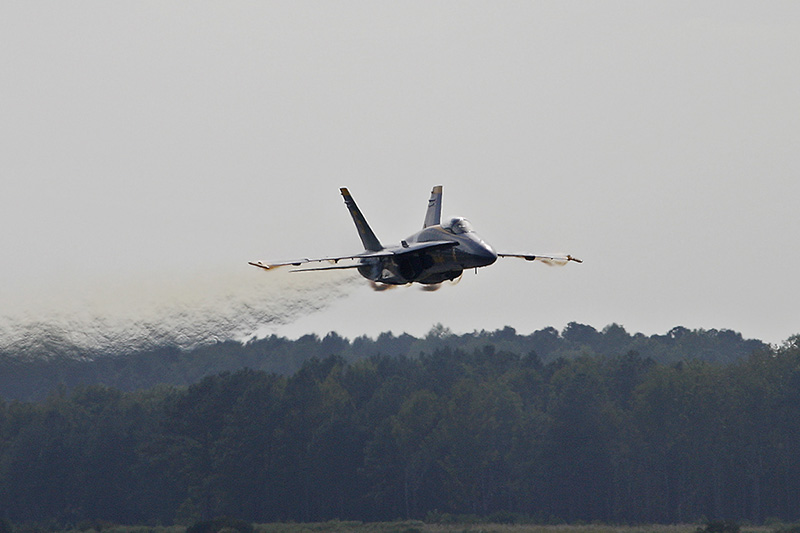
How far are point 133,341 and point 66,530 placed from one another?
4819 cm

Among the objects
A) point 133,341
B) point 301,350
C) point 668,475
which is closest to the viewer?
point 133,341

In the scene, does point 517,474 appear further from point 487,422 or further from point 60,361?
point 60,361

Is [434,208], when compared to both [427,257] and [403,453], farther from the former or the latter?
[403,453]

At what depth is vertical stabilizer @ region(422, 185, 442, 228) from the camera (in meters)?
60.5

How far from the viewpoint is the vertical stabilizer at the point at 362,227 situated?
5756cm

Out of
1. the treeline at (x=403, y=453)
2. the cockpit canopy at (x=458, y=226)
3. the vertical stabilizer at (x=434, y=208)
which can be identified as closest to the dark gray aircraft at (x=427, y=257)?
the cockpit canopy at (x=458, y=226)

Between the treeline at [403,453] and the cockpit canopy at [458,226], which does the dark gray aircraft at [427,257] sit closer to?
the cockpit canopy at [458,226]

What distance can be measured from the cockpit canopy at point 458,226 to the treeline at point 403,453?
2664 inches

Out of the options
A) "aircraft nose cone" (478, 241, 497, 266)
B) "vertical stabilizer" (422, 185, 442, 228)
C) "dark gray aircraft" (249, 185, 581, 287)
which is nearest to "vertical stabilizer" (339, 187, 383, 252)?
"dark gray aircraft" (249, 185, 581, 287)

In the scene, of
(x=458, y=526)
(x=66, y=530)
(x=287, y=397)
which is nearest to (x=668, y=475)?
(x=458, y=526)

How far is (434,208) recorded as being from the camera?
6100 cm

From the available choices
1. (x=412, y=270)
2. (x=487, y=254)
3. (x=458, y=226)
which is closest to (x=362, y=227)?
(x=412, y=270)

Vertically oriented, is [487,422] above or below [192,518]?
above

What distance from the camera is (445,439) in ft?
413
